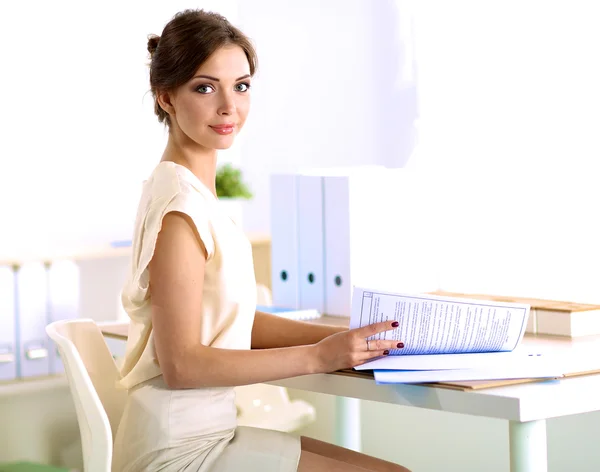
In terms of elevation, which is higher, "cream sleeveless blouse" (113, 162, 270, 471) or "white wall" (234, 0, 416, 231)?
"white wall" (234, 0, 416, 231)

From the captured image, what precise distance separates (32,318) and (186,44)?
1571 millimetres

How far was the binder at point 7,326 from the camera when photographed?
280cm

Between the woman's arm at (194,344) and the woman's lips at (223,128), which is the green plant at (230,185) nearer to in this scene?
the woman's lips at (223,128)

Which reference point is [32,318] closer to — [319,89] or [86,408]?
[86,408]

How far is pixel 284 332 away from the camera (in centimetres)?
175

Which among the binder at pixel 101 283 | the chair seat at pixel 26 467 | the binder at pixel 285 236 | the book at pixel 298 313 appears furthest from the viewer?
the binder at pixel 101 283

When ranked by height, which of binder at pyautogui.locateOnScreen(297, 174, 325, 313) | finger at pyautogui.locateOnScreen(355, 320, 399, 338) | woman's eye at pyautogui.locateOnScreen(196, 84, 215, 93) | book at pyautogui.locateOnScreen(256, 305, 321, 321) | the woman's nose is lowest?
book at pyautogui.locateOnScreen(256, 305, 321, 321)

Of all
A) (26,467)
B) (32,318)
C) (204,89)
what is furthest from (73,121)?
(204,89)

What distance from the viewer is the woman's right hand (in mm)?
1433

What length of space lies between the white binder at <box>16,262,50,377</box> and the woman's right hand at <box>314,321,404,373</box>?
163 cm

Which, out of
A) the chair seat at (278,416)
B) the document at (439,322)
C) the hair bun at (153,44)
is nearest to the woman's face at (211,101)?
the hair bun at (153,44)

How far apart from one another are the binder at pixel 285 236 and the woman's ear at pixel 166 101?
735 millimetres

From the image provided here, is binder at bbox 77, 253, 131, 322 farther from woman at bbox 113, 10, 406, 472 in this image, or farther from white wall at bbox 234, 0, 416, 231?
woman at bbox 113, 10, 406, 472

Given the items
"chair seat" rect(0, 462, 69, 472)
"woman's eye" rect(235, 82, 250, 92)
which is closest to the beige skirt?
"woman's eye" rect(235, 82, 250, 92)
